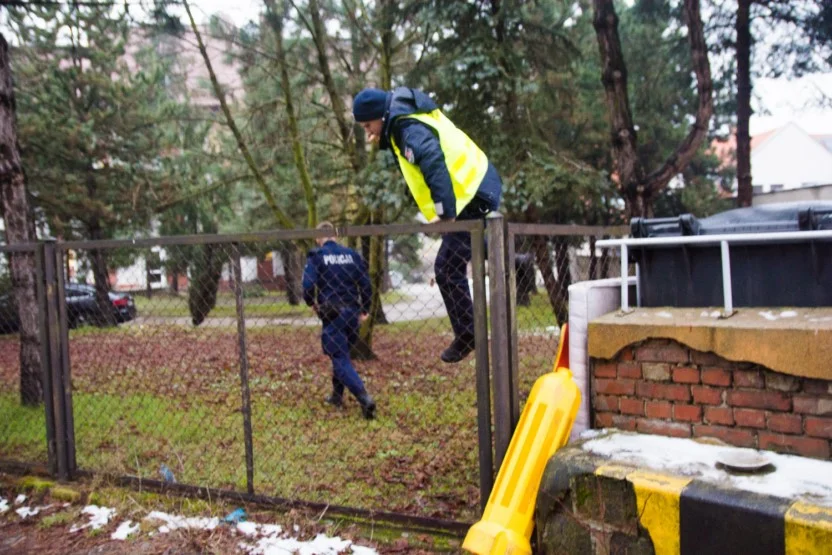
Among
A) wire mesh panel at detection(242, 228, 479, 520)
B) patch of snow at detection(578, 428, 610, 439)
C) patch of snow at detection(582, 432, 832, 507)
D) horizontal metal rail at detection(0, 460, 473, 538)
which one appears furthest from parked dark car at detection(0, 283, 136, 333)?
patch of snow at detection(582, 432, 832, 507)

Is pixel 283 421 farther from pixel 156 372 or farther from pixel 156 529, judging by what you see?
pixel 156 372

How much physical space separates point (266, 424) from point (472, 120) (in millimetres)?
5108

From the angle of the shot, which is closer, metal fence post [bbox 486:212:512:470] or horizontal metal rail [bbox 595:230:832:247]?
horizontal metal rail [bbox 595:230:832:247]

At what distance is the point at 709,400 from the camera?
268cm

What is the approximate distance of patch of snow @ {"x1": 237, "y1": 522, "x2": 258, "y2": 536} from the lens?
3.59 meters

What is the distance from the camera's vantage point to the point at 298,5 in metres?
9.30

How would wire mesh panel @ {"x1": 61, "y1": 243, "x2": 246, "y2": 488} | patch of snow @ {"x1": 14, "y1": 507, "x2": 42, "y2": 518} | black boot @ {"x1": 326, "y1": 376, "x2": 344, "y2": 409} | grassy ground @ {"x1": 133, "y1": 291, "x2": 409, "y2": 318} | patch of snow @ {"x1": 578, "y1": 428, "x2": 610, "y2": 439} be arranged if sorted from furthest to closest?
black boot @ {"x1": 326, "y1": 376, "x2": 344, "y2": 409} → grassy ground @ {"x1": 133, "y1": 291, "x2": 409, "y2": 318} → wire mesh panel @ {"x1": 61, "y1": 243, "x2": 246, "y2": 488} → patch of snow @ {"x1": 14, "y1": 507, "x2": 42, "y2": 518} → patch of snow @ {"x1": 578, "y1": 428, "x2": 610, "y2": 439}

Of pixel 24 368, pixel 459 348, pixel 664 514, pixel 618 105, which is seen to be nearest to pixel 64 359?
pixel 24 368

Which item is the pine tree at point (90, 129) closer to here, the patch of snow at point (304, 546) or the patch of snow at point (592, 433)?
the patch of snow at point (304, 546)

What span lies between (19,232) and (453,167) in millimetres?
4886

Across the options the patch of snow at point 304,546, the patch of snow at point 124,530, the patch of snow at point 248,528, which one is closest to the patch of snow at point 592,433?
the patch of snow at point 304,546

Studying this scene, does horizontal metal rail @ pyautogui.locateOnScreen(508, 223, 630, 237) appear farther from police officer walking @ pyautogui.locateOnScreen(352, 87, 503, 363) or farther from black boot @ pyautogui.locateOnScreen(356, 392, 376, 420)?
black boot @ pyautogui.locateOnScreen(356, 392, 376, 420)

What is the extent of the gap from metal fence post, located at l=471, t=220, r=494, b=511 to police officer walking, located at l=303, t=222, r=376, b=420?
2.89 meters

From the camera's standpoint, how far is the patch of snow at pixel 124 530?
12.0ft
